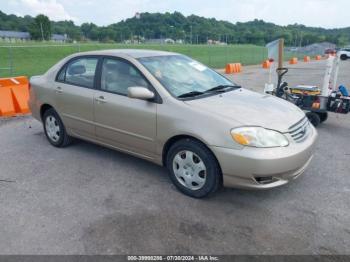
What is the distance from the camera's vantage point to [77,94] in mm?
4633

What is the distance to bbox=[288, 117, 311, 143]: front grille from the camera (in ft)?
11.4

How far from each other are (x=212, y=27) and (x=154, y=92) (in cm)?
9702

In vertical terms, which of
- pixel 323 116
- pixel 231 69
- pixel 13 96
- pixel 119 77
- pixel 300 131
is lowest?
pixel 231 69

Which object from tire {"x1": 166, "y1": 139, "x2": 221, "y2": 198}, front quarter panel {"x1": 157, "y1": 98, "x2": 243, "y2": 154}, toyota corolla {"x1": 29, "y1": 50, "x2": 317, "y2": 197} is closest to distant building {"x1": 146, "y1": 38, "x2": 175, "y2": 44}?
toyota corolla {"x1": 29, "y1": 50, "x2": 317, "y2": 197}

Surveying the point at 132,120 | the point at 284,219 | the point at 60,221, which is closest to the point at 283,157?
the point at 284,219

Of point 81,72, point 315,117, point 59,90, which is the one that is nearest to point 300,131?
point 81,72

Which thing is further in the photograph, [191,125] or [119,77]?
A: [119,77]

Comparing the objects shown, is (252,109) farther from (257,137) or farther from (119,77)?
(119,77)

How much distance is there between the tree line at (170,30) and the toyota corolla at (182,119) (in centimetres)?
7920

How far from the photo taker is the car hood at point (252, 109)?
133 inches

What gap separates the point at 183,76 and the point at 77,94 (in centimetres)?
159

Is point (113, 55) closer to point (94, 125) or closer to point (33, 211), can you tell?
point (94, 125)

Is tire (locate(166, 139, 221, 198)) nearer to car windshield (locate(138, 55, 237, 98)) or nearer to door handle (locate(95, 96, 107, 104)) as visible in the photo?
car windshield (locate(138, 55, 237, 98))

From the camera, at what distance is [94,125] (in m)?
4.51
